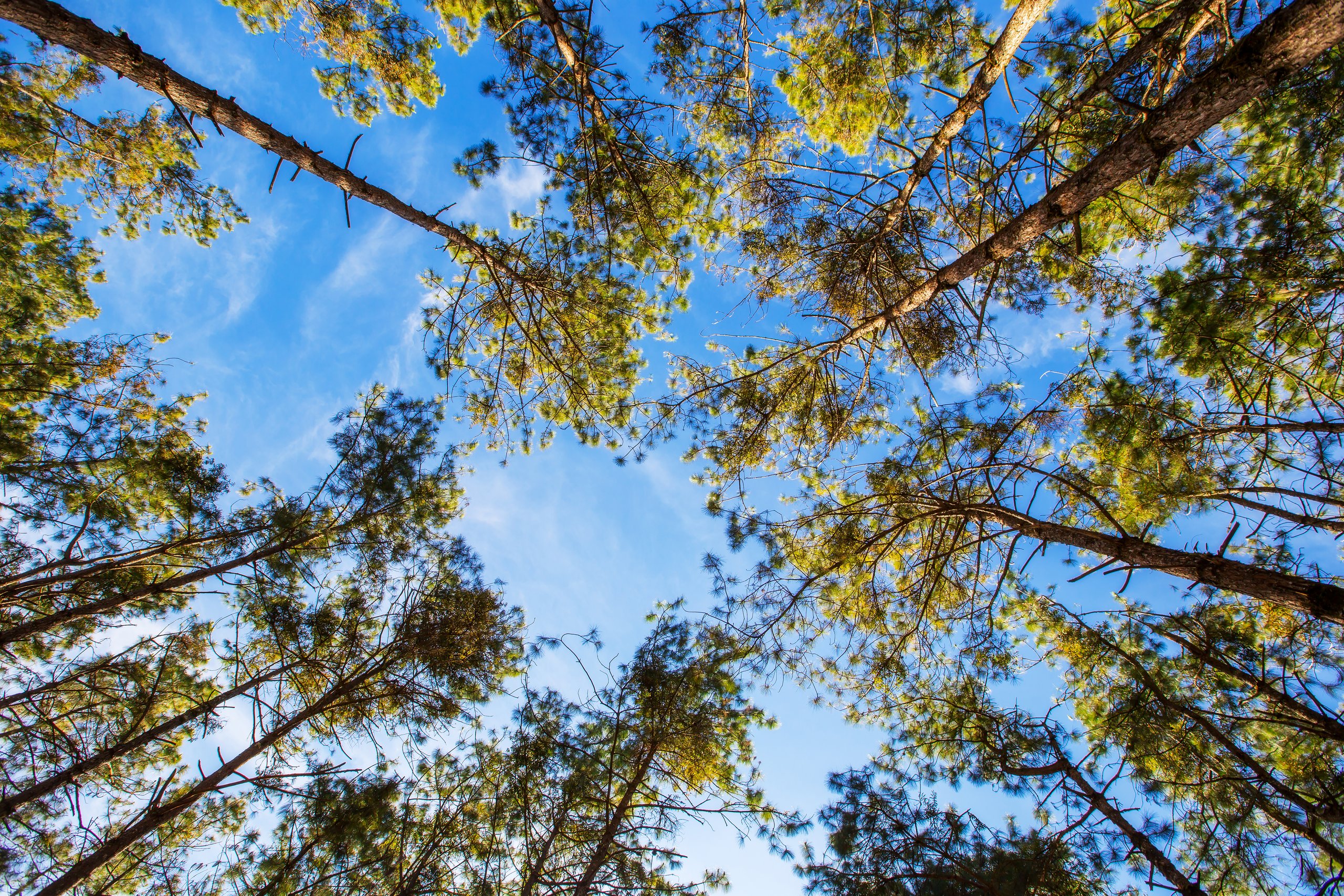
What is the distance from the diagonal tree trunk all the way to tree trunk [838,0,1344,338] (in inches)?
180

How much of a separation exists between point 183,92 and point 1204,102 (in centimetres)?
670

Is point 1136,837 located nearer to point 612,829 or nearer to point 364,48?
point 612,829

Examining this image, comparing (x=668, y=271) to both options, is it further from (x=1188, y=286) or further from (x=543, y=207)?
(x=1188, y=286)

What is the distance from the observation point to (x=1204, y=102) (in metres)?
2.62

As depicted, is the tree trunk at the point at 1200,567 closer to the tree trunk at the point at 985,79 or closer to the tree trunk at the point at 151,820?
the tree trunk at the point at 985,79

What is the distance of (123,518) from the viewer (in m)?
6.41

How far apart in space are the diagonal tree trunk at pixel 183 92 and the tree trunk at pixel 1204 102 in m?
4.57

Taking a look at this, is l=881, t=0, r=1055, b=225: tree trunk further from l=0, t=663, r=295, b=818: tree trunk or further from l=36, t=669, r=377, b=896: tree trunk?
l=0, t=663, r=295, b=818: tree trunk

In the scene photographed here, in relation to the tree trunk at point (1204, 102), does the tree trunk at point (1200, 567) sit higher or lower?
lower

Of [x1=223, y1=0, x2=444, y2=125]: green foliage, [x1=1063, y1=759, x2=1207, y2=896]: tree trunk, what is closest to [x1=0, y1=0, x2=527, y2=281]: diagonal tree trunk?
[x1=223, y1=0, x2=444, y2=125]: green foliage

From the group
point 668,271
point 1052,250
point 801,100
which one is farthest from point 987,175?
point 668,271

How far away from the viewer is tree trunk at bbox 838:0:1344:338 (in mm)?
2354

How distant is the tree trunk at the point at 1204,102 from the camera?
2354 mm

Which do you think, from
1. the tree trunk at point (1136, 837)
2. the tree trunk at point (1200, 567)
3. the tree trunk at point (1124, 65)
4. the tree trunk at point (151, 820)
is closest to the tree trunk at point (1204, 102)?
the tree trunk at point (1124, 65)
